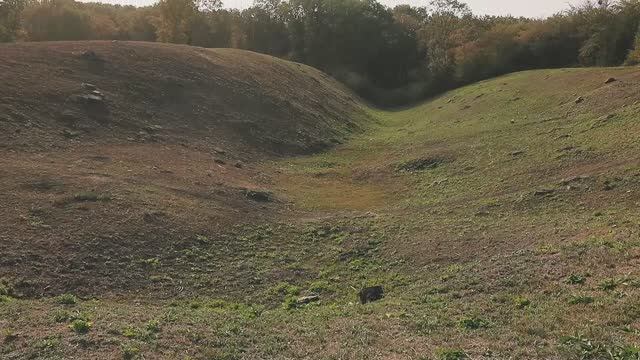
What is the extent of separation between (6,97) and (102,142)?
513cm

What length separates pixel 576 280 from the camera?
1215 cm

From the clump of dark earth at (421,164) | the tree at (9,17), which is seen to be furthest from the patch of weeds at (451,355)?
the tree at (9,17)

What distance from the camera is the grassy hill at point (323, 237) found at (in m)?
10.7

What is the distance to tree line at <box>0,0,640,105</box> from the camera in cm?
5739

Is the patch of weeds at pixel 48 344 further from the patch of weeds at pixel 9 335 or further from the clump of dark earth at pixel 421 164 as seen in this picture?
the clump of dark earth at pixel 421 164

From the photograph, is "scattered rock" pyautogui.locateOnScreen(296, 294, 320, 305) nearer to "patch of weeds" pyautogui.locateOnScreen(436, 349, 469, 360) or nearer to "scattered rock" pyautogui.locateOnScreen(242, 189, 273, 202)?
"patch of weeds" pyautogui.locateOnScreen(436, 349, 469, 360)

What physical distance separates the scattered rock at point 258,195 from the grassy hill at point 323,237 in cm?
7

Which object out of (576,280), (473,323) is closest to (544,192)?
(576,280)

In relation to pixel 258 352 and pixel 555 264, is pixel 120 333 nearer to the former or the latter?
pixel 258 352

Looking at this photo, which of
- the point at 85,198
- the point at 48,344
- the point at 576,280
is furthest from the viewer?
the point at 85,198

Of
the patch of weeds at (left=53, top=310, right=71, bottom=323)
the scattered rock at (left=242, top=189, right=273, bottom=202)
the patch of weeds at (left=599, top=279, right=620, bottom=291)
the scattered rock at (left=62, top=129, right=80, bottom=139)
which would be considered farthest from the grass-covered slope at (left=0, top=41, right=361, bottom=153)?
the patch of weeds at (left=599, top=279, right=620, bottom=291)

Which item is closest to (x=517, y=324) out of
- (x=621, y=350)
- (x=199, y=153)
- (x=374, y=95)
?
(x=621, y=350)

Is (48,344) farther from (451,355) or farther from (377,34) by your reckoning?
(377,34)

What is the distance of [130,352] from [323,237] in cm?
1131
